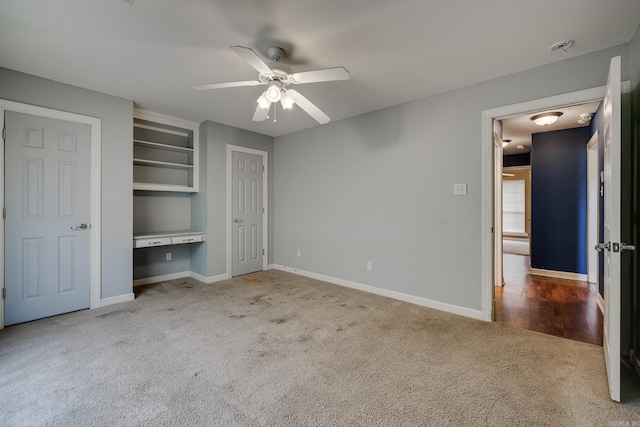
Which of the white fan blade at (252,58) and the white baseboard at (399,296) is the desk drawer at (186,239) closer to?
the white baseboard at (399,296)

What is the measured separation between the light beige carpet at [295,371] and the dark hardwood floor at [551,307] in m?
0.30

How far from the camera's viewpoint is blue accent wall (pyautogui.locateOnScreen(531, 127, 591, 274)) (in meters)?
4.45

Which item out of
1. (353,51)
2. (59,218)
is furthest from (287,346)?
(59,218)

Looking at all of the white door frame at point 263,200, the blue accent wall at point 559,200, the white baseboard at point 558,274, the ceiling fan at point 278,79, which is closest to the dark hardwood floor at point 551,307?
the white baseboard at point 558,274

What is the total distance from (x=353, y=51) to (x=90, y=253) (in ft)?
11.6

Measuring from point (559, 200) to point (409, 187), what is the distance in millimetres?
3146

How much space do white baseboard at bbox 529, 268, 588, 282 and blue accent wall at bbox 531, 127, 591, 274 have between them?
0.05 m

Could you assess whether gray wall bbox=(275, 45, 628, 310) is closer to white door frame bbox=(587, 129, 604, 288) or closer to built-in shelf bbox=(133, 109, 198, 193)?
built-in shelf bbox=(133, 109, 198, 193)

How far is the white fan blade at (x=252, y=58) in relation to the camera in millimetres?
1767

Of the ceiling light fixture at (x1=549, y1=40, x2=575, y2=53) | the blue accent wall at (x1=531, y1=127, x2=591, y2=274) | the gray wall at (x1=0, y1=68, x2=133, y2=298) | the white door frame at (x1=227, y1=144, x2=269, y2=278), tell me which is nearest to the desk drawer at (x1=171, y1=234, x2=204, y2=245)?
the white door frame at (x1=227, y1=144, x2=269, y2=278)

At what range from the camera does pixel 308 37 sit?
210 centimetres

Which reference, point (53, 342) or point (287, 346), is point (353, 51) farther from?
point (53, 342)

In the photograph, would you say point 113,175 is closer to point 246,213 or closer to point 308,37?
point 246,213

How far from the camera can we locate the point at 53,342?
239 cm
